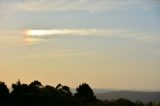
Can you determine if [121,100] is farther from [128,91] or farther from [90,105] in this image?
[128,91]

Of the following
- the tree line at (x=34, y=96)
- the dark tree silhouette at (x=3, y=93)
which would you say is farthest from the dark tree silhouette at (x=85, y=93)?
the dark tree silhouette at (x=3, y=93)

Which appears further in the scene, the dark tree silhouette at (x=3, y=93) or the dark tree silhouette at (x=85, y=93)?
the dark tree silhouette at (x=85, y=93)

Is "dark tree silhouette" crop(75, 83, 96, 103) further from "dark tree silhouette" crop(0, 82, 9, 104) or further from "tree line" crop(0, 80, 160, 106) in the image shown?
"dark tree silhouette" crop(0, 82, 9, 104)

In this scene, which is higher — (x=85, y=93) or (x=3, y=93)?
(x=85, y=93)

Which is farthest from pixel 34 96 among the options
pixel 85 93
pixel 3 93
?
pixel 85 93

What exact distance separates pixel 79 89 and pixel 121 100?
531 centimetres

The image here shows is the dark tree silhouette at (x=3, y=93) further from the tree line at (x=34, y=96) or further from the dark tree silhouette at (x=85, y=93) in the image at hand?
the dark tree silhouette at (x=85, y=93)

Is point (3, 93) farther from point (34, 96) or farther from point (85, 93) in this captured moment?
point (85, 93)

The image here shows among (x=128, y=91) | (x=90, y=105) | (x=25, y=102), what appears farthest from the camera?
(x=128, y=91)

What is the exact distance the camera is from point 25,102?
38688 mm

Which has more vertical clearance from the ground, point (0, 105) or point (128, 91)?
point (128, 91)

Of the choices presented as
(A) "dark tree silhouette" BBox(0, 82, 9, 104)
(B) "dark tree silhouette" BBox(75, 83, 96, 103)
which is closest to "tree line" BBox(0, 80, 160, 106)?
(A) "dark tree silhouette" BBox(0, 82, 9, 104)

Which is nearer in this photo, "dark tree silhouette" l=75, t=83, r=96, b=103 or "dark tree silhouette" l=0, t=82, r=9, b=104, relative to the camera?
"dark tree silhouette" l=0, t=82, r=9, b=104

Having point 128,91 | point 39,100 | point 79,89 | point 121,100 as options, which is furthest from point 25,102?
point 128,91
